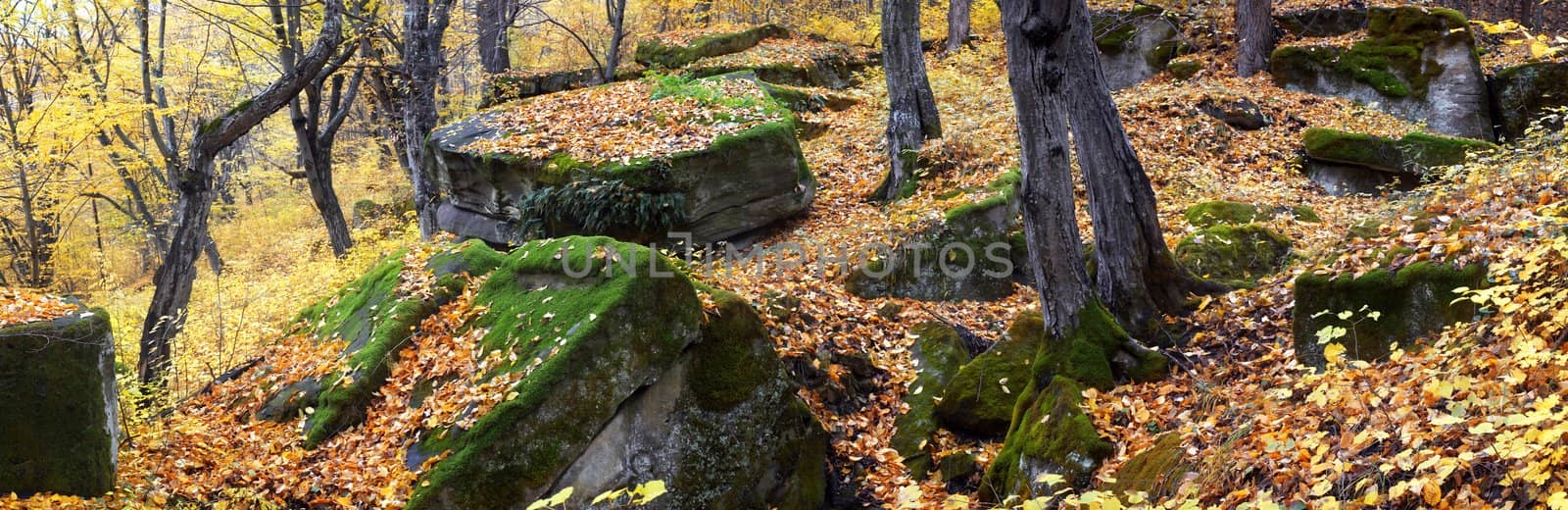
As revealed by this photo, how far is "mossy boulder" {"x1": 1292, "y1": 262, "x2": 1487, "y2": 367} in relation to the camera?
15.2 ft

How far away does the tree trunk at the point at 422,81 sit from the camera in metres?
11.0

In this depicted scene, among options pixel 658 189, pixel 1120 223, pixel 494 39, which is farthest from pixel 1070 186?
pixel 494 39

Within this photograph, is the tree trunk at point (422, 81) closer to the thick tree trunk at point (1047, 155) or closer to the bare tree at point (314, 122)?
the bare tree at point (314, 122)

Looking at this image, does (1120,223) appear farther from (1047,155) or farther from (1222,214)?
(1222,214)

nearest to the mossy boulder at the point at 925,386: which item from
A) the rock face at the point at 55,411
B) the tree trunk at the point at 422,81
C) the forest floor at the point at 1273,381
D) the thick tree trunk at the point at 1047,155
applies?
the forest floor at the point at 1273,381

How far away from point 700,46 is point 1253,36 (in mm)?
10899

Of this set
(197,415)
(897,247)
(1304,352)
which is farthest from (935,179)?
(197,415)

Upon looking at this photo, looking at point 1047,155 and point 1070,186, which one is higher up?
point 1047,155

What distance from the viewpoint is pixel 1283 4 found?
16.0 meters

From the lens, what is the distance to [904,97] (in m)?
11.5

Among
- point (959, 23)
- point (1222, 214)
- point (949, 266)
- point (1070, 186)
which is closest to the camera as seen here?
point (1070, 186)

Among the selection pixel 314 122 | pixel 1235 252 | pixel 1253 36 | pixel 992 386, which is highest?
pixel 1253 36

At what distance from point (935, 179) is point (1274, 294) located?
498 cm

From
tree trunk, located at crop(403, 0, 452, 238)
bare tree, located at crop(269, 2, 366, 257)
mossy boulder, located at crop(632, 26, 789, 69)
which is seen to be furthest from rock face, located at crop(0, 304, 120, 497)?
mossy boulder, located at crop(632, 26, 789, 69)
